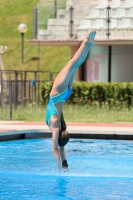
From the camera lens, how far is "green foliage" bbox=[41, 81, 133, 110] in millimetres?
24516

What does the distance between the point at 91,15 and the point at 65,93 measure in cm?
1861

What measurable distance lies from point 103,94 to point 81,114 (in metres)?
2.62

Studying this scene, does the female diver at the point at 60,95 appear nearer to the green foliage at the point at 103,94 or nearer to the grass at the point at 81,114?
the grass at the point at 81,114

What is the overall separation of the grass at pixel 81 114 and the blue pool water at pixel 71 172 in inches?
172

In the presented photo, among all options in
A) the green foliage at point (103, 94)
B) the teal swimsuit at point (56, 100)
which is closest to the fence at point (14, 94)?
the green foliage at point (103, 94)

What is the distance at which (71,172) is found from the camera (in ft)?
39.1

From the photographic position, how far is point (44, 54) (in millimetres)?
43844

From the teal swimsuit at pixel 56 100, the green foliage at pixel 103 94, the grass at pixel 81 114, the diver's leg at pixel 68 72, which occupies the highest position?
the diver's leg at pixel 68 72

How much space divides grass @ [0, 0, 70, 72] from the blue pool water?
24731 millimetres

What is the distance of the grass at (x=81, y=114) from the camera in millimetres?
21109

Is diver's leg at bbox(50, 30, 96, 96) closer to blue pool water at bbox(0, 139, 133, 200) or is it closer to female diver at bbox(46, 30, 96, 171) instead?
female diver at bbox(46, 30, 96, 171)

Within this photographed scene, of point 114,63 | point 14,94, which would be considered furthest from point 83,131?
point 114,63

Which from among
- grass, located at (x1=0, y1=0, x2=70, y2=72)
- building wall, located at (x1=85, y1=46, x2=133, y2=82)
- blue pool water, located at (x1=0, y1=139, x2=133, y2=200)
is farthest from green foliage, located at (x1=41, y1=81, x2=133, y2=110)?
grass, located at (x1=0, y1=0, x2=70, y2=72)

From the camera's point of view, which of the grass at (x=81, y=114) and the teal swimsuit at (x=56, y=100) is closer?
the teal swimsuit at (x=56, y=100)
